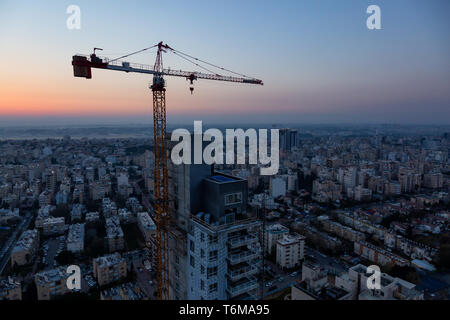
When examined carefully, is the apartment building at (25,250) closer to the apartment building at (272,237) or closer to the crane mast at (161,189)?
the crane mast at (161,189)

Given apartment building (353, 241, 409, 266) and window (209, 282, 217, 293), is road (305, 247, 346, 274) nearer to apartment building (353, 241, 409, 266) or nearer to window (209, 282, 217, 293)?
apartment building (353, 241, 409, 266)

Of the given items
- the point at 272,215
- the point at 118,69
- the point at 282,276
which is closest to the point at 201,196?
the point at 118,69

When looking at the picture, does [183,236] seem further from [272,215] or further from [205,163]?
[272,215]

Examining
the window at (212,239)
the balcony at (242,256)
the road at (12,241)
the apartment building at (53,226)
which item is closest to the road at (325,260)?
the balcony at (242,256)

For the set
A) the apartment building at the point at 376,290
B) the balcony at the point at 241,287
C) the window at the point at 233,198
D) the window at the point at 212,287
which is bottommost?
the apartment building at the point at 376,290

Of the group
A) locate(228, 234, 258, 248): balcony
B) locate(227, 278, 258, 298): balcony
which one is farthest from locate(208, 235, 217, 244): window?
locate(227, 278, 258, 298): balcony
